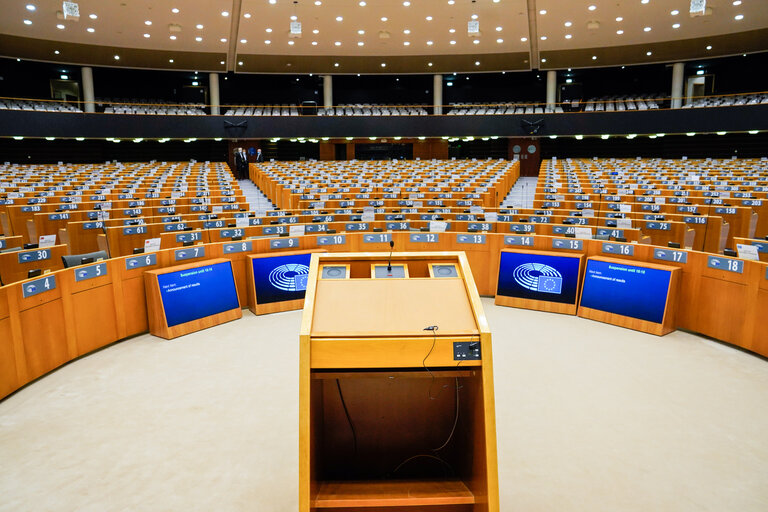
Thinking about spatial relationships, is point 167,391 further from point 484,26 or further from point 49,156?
point 49,156

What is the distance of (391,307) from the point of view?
2.21 m

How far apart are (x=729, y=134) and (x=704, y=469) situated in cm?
2335

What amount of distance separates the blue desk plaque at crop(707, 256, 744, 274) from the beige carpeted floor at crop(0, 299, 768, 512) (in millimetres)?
786

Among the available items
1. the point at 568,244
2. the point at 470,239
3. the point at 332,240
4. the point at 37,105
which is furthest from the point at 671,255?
the point at 37,105

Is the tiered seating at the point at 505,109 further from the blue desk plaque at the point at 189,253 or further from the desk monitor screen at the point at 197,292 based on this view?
the desk monitor screen at the point at 197,292

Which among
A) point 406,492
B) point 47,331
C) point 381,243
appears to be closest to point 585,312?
point 381,243

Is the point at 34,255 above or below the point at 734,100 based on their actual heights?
below

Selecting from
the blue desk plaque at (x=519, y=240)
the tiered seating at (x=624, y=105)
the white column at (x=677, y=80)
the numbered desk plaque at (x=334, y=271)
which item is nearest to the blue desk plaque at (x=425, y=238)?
the blue desk plaque at (x=519, y=240)

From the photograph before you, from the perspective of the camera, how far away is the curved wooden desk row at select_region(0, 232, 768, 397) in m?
3.98

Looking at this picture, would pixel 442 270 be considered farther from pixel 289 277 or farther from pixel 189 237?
pixel 189 237

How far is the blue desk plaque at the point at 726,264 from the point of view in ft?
15.5

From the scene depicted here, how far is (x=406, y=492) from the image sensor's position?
80.1 inches

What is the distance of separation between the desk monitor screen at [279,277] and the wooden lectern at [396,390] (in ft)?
11.9

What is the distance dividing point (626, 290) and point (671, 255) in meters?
0.61
